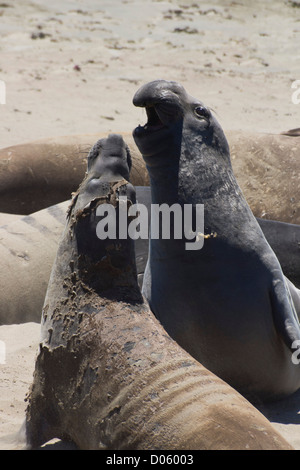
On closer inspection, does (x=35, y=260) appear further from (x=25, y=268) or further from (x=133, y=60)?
(x=133, y=60)

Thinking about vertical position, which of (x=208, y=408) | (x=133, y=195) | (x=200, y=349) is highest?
(x=133, y=195)

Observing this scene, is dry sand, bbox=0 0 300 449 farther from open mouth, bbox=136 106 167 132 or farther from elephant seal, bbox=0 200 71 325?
open mouth, bbox=136 106 167 132

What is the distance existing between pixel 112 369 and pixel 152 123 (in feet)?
3.76

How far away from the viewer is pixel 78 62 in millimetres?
10406

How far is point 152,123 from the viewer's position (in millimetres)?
3055

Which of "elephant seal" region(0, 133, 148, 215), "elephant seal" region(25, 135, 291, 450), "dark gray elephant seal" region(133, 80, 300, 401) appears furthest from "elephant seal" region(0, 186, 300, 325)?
"elephant seal" region(25, 135, 291, 450)

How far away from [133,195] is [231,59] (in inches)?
344

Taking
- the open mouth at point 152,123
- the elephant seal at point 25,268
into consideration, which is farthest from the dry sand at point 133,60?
the open mouth at point 152,123

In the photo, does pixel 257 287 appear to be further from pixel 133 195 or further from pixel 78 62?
pixel 78 62

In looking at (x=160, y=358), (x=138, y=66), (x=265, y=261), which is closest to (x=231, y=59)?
(x=138, y=66)

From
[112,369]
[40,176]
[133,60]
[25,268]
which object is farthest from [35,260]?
[133,60]

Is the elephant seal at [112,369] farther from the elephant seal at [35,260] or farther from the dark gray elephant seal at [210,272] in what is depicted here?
the elephant seal at [35,260]

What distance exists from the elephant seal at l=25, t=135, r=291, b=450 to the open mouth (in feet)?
1.25

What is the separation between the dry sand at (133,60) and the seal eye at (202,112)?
420 centimetres
